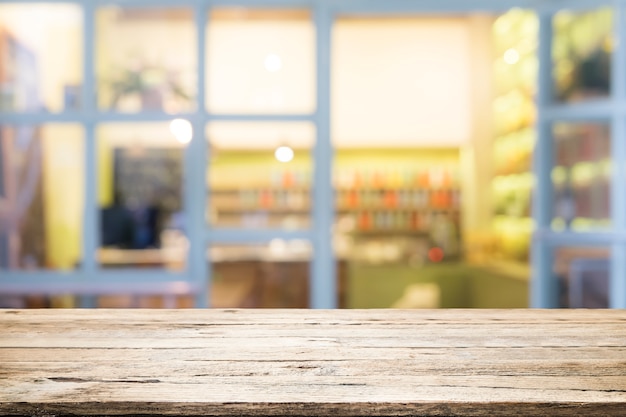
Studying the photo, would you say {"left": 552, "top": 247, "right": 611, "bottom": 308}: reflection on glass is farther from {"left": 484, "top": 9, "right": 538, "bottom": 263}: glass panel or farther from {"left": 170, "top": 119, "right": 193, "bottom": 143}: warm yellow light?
{"left": 484, "top": 9, "right": 538, "bottom": 263}: glass panel

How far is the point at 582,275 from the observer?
3.46 meters

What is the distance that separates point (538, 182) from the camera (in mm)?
3496

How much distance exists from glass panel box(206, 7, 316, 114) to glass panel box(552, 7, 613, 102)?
1.14 meters

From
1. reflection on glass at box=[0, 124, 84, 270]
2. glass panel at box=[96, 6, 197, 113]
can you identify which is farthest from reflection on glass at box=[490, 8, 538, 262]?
reflection on glass at box=[0, 124, 84, 270]

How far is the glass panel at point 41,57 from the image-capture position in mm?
3412

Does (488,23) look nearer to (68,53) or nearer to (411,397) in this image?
(68,53)

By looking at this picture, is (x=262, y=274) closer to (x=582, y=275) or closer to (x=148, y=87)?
(x=148, y=87)

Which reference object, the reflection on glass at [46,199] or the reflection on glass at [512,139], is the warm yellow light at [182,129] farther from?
the reflection on glass at [512,139]

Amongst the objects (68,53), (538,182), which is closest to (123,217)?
(68,53)

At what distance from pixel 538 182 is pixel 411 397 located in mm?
2841

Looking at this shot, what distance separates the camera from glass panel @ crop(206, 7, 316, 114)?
3.45 meters

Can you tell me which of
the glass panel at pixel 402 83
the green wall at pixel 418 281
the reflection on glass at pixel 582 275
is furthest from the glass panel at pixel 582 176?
the glass panel at pixel 402 83

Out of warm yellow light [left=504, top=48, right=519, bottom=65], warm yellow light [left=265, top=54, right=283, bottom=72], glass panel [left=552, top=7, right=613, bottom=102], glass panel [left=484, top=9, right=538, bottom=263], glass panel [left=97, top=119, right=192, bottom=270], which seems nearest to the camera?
glass panel [left=552, top=7, right=613, bottom=102]

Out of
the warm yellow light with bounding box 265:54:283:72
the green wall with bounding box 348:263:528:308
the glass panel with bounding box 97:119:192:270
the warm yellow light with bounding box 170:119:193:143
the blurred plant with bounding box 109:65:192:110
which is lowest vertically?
the green wall with bounding box 348:263:528:308
